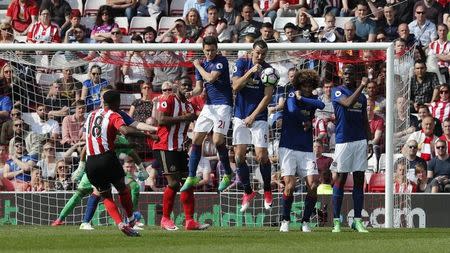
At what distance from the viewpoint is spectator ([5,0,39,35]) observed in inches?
1196

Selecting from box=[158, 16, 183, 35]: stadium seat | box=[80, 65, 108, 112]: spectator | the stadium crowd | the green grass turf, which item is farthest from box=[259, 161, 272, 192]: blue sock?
box=[158, 16, 183, 35]: stadium seat

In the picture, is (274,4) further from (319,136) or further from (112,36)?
(319,136)

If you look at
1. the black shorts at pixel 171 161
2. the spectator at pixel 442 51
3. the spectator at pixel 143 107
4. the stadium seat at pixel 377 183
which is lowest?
the stadium seat at pixel 377 183

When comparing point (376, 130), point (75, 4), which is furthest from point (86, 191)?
point (75, 4)

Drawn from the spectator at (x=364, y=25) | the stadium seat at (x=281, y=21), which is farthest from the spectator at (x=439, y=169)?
the stadium seat at (x=281, y=21)

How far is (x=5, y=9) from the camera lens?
3194cm

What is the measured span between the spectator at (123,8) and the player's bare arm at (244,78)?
1027 centimetres

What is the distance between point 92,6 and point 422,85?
A: 8.36m

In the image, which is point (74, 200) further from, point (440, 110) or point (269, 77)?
Result: point (440, 110)

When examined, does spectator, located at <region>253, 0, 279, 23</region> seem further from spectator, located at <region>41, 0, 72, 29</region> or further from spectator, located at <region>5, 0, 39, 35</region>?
spectator, located at <region>5, 0, 39, 35</region>

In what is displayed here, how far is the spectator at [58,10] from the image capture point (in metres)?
30.1

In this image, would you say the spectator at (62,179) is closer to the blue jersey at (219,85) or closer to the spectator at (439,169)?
the blue jersey at (219,85)

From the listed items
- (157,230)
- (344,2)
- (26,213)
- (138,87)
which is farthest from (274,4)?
(157,230)

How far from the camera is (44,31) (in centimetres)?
2923
